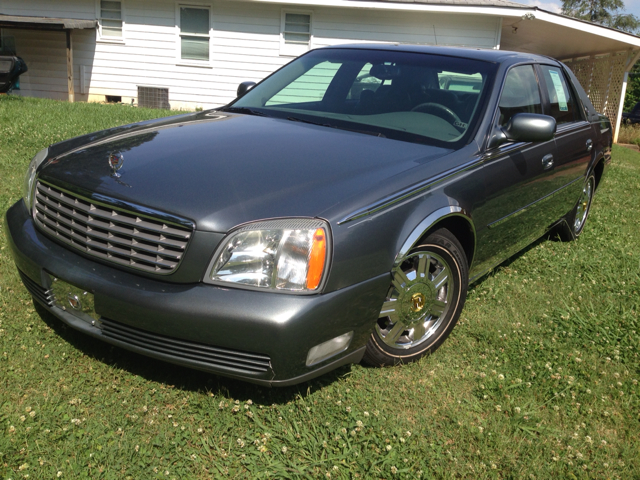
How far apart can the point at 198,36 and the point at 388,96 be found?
12493 millimetres

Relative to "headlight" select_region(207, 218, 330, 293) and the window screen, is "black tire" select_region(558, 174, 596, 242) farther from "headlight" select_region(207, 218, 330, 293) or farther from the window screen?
the window screen

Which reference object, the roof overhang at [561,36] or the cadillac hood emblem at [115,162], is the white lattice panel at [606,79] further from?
the cadillac hood emblem at [115,162]

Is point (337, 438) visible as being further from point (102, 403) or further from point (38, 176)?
point (38, 176)

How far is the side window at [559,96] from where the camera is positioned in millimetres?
4551

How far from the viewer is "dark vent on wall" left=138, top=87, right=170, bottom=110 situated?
15.1m

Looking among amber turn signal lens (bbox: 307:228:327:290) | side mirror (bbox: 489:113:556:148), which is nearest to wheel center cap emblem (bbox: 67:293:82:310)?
amber turn signal lens (bbox: 307:228:327:290)

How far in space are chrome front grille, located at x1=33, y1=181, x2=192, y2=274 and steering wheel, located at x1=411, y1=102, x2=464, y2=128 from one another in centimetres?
185

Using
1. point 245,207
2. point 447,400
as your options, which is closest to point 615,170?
point 447,400

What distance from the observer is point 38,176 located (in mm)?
2996

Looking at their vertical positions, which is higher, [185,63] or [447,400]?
[185,63]

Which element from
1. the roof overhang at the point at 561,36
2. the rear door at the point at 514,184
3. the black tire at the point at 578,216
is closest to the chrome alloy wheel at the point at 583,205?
the black tire at the point at 578,216

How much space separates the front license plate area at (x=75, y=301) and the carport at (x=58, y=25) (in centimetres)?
1328

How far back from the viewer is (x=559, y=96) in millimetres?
4734

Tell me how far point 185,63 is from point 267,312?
13965 millimetres
